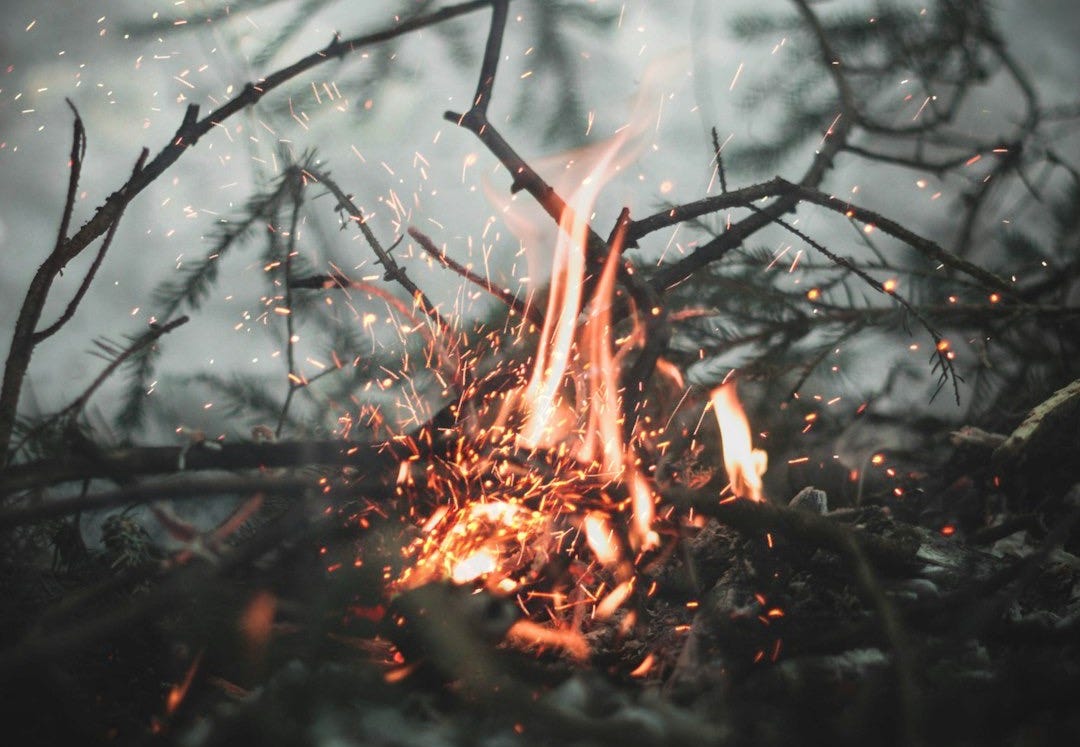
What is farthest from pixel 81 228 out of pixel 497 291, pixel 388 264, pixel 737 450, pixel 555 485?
pixel 737 450

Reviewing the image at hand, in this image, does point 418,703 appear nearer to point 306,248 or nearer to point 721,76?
point 306,248

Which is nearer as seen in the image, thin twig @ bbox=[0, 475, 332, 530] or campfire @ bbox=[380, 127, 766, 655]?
thin twig @ bbox=[0, 475, 332, 530]

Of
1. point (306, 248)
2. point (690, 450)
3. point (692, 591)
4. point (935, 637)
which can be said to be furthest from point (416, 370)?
point (935, 637)

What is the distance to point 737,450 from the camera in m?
0.84

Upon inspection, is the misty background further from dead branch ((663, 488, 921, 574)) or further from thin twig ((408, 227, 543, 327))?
dead branch ((663, 488, 921, 574))

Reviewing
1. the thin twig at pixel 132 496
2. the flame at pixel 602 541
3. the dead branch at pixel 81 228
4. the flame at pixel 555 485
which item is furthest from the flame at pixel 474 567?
the dead branch at pixel 81 228

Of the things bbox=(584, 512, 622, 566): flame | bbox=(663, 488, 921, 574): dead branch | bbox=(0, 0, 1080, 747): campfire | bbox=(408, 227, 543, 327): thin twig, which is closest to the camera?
bbox=(0, 0, 1080, 747): campfire

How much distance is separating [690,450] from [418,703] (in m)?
0.58

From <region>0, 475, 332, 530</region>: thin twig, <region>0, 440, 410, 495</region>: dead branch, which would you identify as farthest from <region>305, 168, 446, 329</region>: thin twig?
<region>0, 475, 332, 530</region>: thin twig

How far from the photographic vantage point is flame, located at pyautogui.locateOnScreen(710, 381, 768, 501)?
779 mm

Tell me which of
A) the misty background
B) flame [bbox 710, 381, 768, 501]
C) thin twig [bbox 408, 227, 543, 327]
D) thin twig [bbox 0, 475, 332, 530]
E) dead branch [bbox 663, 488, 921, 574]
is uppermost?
the misty background

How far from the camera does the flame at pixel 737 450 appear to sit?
0.78m

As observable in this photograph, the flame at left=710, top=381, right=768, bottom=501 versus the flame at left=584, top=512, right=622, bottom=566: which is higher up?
the flame at left=710, top=381, right=768, bottom=501

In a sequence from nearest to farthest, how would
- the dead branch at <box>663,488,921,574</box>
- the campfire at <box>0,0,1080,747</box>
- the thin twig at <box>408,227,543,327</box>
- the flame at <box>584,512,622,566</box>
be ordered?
the campfire at <box>0,0,1080,747</box> → the dead branch at <box>663,488,921,574</box> → the flame at <box>584,512,622,566</box> → the thin twig at <box>408,227,543,327</box>
